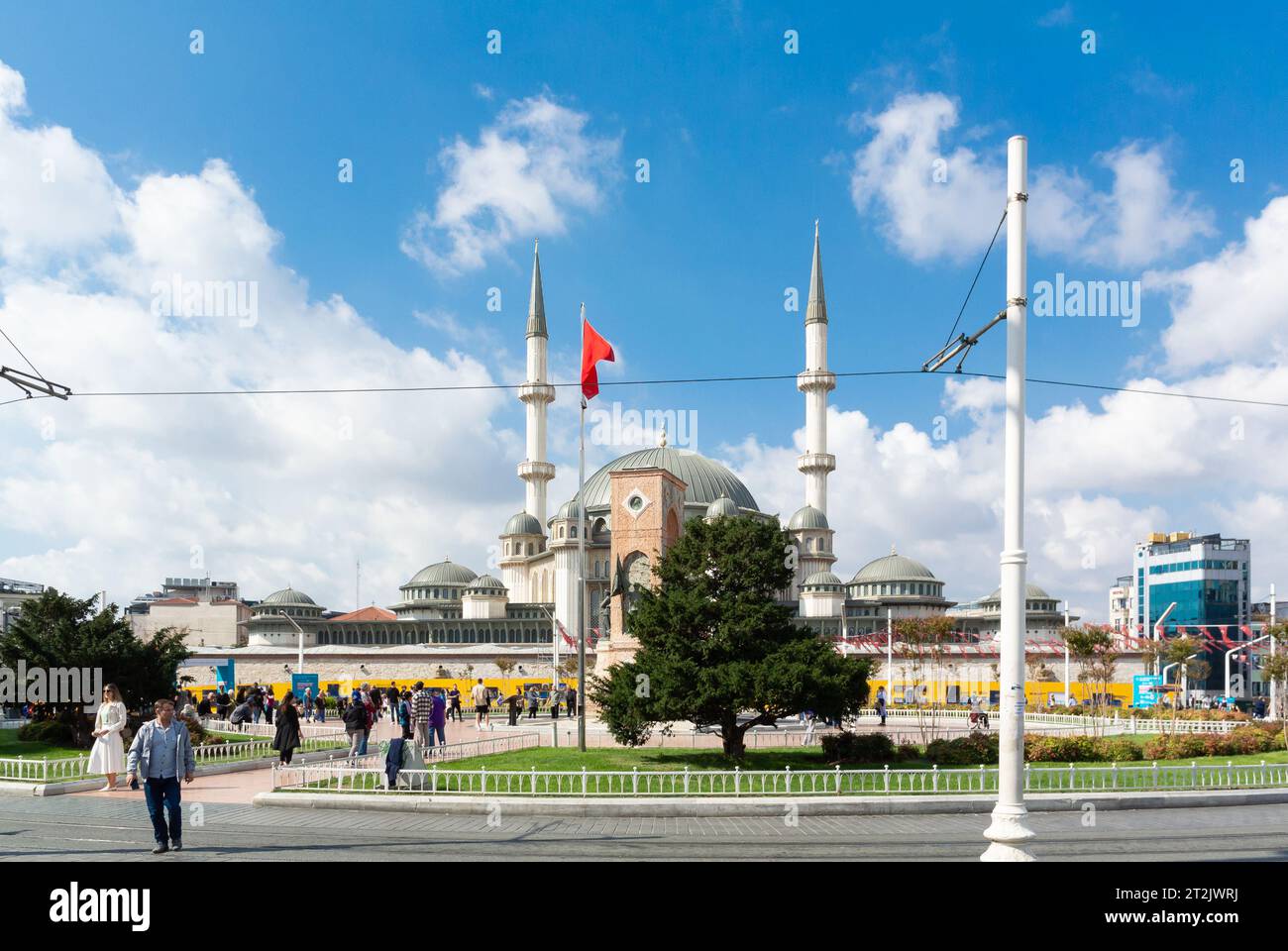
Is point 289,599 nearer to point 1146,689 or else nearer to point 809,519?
point 809,519

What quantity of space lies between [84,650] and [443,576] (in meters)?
80.3

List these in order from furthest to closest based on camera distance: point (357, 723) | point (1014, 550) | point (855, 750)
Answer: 1. point (855, 750)
2. point (357, 723)
3. point (1014, 550)

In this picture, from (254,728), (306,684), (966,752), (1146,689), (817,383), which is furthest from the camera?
(817,383)

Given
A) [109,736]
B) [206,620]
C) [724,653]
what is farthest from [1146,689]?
[206,620]

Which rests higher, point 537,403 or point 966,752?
point 537,403

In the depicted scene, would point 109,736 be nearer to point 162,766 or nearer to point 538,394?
point 162,766

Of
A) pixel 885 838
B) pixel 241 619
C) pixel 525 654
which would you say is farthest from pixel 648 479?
pixel 241 619

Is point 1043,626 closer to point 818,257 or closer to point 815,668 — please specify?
point 818,257

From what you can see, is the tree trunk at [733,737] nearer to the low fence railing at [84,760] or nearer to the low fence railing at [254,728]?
the low fence railing at [84,760]

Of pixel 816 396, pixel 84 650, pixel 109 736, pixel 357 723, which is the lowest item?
pixel 357 723

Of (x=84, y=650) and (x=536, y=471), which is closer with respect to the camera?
(x=84, y=650)

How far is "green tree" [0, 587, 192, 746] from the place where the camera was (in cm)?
2284

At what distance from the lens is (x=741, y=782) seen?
15.6m

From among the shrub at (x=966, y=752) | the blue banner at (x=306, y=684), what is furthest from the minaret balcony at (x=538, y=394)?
the shrub at (x=966, y=752)
